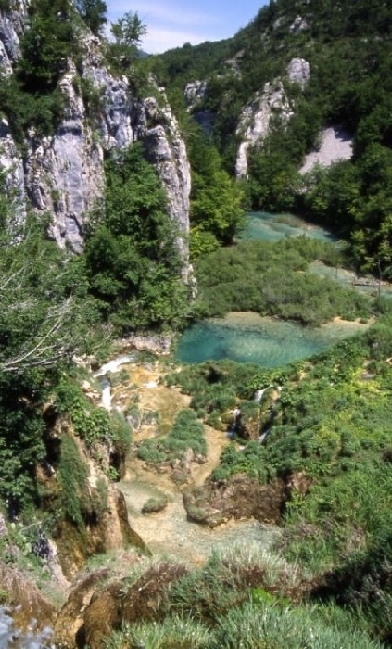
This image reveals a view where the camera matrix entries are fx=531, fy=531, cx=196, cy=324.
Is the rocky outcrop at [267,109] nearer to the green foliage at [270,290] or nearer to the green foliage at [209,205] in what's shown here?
the green foliage at [209,205]

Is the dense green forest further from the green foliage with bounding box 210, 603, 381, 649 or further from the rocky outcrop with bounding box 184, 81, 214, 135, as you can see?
the rocky outcrop with bounding box 184, 81, 214, 135

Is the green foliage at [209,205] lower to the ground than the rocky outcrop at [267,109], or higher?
lower

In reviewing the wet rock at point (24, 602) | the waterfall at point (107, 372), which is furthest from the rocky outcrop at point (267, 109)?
the wet rock at point (24, 602)

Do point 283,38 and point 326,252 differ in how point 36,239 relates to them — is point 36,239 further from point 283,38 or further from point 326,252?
point 283,38

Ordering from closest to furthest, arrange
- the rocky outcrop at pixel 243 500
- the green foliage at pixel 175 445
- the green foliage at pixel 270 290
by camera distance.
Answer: the rocky outcrop at pixel 243 500 → the green foliage at pixel 175 445 → the green foliage at pixel 270 290

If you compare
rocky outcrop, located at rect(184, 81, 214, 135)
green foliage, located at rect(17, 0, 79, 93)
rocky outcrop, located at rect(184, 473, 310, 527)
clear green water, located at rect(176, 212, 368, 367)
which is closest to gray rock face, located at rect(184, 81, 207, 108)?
rocky outcrop, located at rect(184, 81, 214, 135)
